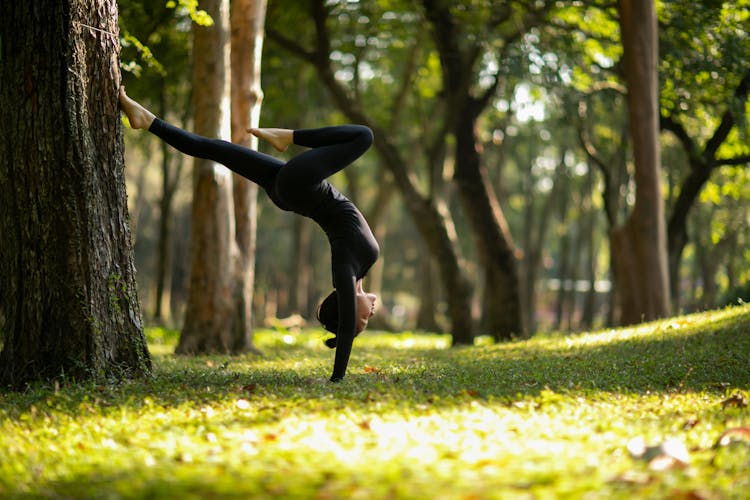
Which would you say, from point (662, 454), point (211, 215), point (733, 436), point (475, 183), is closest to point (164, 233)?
point (475, 183)

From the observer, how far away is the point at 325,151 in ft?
22.1

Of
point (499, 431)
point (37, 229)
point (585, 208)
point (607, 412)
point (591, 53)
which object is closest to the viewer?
point (499, 431)

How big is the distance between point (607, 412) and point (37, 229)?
4882 mm

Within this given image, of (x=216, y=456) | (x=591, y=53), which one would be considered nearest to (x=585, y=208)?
(x=591, y=53)

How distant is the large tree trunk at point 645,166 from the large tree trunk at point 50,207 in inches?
469

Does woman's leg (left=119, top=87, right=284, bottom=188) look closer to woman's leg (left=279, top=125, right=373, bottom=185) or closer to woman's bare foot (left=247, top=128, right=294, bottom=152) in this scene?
woman's bare foot (left=247, top=128, right=294, bottom=152)

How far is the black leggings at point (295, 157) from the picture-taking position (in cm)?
663

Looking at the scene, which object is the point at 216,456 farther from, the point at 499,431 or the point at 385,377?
the point at 385,377

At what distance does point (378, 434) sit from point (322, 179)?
268 centimetres

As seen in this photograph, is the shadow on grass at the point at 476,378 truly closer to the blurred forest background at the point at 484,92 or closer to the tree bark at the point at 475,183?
the blurred forest background at the point at 484,92

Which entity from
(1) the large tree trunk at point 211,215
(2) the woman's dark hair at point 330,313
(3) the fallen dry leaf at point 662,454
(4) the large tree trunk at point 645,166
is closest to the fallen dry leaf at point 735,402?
(3) the fallen dry leaf at point 662,454

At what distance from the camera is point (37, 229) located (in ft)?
21.4

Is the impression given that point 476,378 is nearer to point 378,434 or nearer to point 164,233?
point 378,434

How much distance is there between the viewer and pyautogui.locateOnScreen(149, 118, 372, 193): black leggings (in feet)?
21.7
